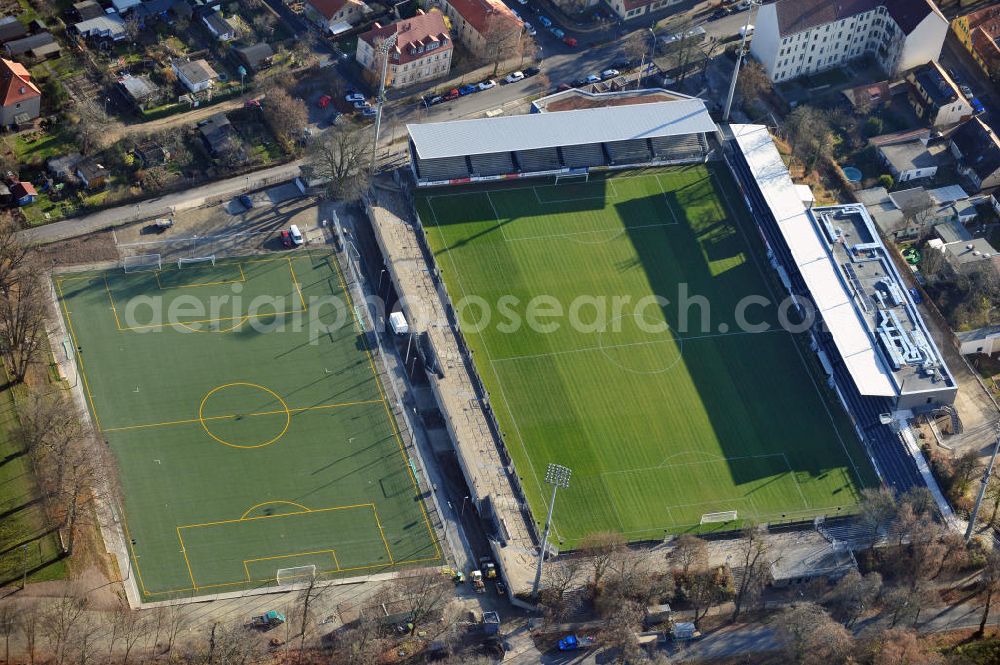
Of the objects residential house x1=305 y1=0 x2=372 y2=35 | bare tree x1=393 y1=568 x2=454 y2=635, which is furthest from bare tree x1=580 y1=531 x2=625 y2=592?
residential house x1=305 y1=0 x2=372 y2=35

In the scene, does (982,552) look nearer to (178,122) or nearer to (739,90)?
(739,90)

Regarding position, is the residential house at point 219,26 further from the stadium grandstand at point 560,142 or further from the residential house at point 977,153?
the residential house at point 977,153

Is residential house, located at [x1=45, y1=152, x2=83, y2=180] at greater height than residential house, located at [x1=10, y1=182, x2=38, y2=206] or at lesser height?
greater

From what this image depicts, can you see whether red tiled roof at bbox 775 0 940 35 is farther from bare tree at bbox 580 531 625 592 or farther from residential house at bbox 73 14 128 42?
residential house at bbox 73 14 128 42

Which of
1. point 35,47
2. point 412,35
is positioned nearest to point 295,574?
point 412,35

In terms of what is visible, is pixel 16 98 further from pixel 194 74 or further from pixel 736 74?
pixel 736 74

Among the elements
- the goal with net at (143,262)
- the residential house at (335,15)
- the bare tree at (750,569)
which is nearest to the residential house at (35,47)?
the residential house at (335,15)

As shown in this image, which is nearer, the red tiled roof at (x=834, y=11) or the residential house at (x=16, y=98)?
the residential house at (x=16, y=98)
